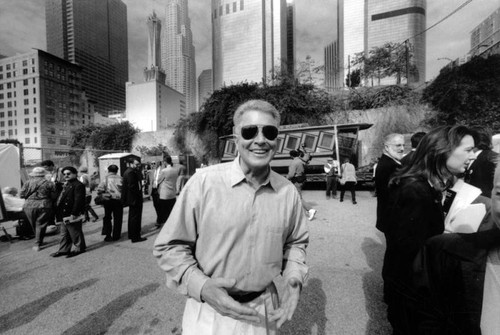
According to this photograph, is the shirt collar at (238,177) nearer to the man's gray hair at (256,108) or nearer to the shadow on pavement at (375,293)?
the man's gray hair at (256,108)

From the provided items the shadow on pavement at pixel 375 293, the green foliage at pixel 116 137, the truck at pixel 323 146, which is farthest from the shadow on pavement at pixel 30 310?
the green foliage at pixel 116 137

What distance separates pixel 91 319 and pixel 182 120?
23.5 meters

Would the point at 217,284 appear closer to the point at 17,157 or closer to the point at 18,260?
the point at 18,260

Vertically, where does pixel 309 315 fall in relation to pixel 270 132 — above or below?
below

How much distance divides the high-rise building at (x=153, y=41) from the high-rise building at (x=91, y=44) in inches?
1083

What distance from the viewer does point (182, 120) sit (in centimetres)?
2484

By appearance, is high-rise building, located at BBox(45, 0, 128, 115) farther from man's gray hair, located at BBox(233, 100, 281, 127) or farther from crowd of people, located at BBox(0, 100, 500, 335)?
crowd of people, located at BBox(0, 100, 500, 335)

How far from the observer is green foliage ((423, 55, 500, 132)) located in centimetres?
1395

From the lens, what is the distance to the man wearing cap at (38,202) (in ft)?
17.3

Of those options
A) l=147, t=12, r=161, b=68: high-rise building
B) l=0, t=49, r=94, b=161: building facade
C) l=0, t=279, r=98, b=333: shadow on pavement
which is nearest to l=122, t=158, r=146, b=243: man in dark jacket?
l=0, t=279, r=98, b=333: shadow on pavement

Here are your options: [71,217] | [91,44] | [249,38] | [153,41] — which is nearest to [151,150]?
[71,217]

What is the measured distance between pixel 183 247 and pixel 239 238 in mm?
276

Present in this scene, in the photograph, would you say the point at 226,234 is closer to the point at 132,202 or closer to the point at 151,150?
the point at 132,202

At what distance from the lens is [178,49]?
613 feet
